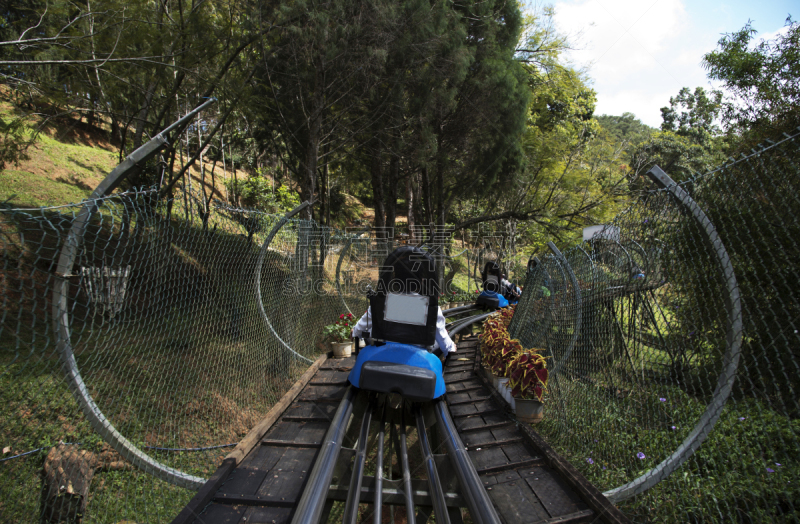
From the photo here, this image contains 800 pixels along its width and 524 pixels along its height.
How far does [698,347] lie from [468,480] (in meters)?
1.82

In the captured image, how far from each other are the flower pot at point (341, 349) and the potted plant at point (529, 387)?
2.59m

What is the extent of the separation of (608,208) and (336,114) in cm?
980

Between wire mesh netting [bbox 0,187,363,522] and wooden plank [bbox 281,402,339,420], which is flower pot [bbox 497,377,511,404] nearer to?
wooden plank [bbox 281,402,339,420]

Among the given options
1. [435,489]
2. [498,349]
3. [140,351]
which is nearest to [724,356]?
[435,489]

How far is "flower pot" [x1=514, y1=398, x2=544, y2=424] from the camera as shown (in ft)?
11.2

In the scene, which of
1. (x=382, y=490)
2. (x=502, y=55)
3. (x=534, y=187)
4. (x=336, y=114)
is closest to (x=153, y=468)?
(x=382, y=490)

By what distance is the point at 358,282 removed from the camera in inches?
381

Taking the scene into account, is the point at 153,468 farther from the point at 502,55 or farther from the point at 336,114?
the point at 502,55

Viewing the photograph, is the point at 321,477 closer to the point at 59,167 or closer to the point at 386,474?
the point at 386,474

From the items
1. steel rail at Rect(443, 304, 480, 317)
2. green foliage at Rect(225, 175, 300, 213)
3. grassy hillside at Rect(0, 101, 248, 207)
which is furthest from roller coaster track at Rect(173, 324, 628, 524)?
green foliage at Rect(225, 175, 300, 213)

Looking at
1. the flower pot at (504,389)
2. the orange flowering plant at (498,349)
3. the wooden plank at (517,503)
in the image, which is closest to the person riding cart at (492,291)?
the orange flowering plant at (498,349)

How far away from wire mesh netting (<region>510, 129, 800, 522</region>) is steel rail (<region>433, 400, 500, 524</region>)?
0.83 m

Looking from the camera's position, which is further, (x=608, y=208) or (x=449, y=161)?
(x=608, y=208)

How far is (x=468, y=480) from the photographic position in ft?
7.57
